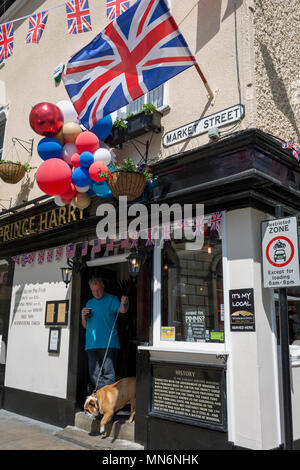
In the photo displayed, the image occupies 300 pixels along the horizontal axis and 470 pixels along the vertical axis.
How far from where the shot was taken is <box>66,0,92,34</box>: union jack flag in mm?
6922

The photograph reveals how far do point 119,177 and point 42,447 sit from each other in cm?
382

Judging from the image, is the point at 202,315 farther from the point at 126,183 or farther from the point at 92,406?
the point at 92,406

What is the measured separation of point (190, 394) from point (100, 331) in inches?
78.5

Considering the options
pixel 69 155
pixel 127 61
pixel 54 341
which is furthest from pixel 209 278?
pixel 54 341

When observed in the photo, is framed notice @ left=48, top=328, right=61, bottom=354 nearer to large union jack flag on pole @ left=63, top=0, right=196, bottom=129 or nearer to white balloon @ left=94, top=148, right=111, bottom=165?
white balloon @ left=94, top=148, right=111, bottom=165

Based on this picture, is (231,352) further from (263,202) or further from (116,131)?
(116,131)

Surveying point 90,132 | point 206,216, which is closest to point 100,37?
point 90,132

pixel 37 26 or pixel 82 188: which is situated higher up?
pixel 37 26

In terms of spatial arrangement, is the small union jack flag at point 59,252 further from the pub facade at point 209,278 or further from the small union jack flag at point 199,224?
the small union jack flag at point 199,224

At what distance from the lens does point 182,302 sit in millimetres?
5562

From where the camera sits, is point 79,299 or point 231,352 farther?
point 79,299

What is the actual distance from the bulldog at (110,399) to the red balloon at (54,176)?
117 inches

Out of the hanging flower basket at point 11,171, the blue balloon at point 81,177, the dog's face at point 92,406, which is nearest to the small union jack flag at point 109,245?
the blue balloon at point 81,177

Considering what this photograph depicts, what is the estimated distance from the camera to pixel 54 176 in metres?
5.86
